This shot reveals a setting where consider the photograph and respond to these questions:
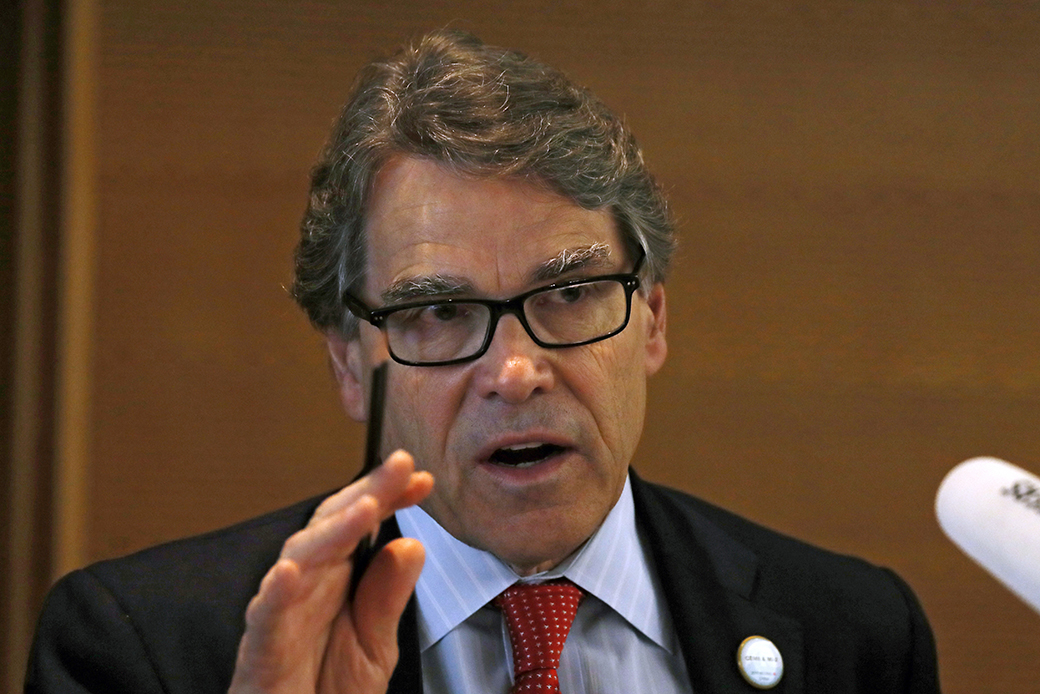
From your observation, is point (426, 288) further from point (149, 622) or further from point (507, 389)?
point (149, 622)

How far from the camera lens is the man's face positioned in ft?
5.24

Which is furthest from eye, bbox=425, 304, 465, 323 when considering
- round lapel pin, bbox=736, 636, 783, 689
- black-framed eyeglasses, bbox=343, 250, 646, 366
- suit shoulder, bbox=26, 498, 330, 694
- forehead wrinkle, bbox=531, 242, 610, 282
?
round lapel pin, bbox=736, 636, 783, 689

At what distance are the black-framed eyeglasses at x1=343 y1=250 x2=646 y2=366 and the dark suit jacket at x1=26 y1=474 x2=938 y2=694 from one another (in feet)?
1.12

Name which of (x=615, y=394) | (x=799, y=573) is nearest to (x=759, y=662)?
(x=799, y=573)

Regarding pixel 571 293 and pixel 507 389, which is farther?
pixel 571 293

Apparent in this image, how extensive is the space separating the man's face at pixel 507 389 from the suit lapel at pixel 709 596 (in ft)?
0.72

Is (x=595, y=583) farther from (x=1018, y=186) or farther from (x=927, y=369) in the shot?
(x=1018, y=186)

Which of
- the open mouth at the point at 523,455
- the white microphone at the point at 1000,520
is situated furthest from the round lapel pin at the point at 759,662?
the white microphone at the point at 1000,520

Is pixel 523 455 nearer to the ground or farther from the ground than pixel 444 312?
nearer to the ground

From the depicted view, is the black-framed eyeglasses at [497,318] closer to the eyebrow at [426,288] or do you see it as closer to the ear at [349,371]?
the eyebrow at [426,288]

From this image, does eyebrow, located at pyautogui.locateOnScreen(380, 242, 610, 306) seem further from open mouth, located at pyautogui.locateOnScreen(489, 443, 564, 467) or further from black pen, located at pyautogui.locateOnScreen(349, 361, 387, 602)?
black pen, located at pyautogui.locateOnScreen(349, 361, 387, 602)

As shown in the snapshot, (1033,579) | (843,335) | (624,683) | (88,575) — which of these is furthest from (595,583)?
(843,335)

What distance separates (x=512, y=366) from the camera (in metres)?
1.58

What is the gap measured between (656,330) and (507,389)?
485 mm
